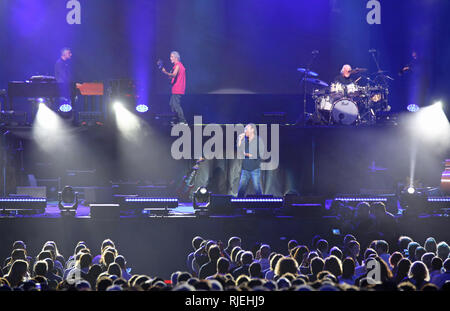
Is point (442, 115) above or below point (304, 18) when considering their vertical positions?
below

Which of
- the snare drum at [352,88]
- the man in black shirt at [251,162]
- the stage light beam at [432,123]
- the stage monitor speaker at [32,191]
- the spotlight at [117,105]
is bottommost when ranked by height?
the stage monitor speaker at [32,191]

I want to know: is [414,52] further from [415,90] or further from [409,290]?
[409,290]

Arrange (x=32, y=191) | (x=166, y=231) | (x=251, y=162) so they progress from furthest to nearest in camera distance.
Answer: (x=32, y=191) → (x=251, y=162) → (x=166, y=231)

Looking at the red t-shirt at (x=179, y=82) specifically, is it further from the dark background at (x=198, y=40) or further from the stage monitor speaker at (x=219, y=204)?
the stage monitor speaker at (x=219, y=204)

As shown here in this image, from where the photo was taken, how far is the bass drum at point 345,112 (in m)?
12.7

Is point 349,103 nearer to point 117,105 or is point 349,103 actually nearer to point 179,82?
point 179,82

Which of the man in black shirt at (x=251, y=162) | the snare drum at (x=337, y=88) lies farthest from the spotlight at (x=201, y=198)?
the snare drum at (x=337, y=88)

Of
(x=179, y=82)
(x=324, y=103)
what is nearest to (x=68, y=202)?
(x=179, y=82)

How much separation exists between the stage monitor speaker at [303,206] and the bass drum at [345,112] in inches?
114

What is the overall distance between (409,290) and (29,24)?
43.5 feet

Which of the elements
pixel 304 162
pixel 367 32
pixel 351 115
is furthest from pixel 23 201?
A: pixel 367 32

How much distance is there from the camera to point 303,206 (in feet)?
33.8

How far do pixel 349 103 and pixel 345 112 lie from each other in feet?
0.77

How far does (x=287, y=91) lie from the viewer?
15070 mm
